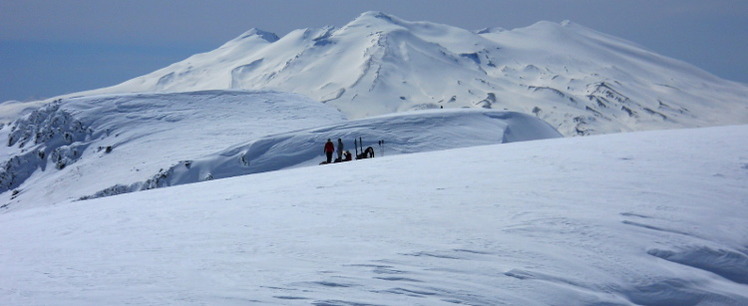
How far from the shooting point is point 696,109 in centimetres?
15862

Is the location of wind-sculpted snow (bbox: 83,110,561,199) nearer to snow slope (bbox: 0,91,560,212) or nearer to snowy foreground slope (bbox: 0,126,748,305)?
snow slope (bbox: 0,91,560,212)

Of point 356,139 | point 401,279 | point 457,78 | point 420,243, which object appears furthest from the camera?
point 457,78

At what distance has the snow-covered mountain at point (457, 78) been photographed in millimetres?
141750

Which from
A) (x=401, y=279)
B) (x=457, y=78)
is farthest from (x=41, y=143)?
(x=457, y=78)

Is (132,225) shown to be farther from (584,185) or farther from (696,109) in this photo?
(696,109)

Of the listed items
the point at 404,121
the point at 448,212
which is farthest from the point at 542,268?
the point at 404,121

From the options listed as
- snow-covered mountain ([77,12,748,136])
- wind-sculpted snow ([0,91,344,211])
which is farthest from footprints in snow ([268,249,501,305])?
snow-covered mountain ([77,12,748,136])

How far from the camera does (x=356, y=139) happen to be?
110 feet

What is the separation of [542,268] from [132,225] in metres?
6.47

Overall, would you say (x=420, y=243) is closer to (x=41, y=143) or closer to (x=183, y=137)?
(x=183, y=137)

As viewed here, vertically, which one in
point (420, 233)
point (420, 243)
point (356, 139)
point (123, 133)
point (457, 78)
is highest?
point (457, 78)

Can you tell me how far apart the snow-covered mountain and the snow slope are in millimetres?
79746

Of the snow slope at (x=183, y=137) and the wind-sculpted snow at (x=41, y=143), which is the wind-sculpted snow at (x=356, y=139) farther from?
the wind-sculpted snow at (x=41, y=143)

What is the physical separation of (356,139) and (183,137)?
1218 centimetres
